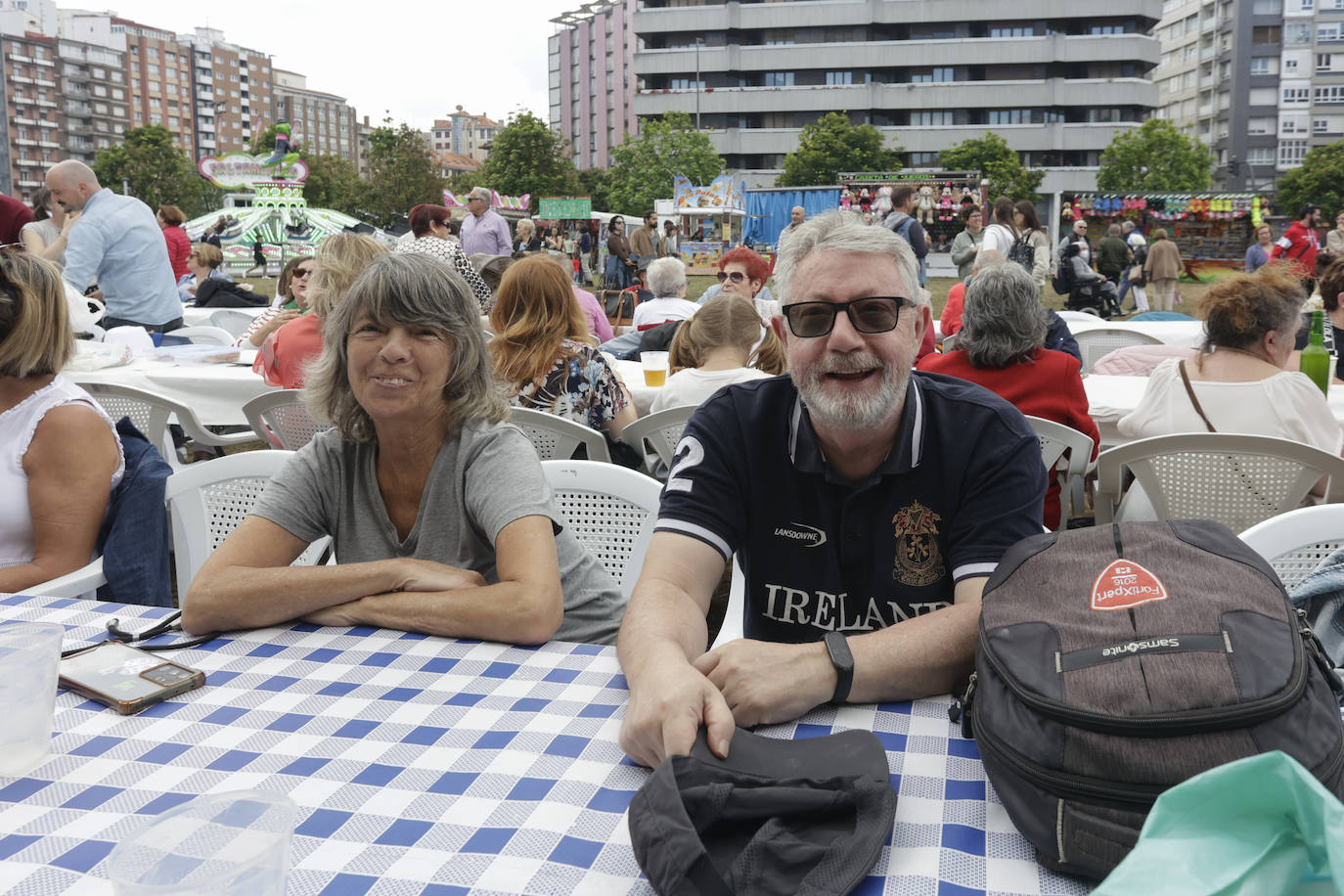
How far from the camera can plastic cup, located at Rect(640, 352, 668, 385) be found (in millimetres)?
4918

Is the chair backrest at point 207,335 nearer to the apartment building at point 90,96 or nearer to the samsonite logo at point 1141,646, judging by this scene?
the samsonite logo at point 1141,646

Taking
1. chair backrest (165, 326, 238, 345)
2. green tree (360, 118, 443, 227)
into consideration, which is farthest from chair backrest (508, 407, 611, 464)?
green tree (360, 118, 443, 227)

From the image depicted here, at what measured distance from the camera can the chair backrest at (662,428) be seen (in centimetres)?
394

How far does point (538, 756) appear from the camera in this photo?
4.39ft

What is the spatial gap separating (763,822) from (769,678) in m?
0.35

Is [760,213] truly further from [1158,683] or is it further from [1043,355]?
[1158,683]

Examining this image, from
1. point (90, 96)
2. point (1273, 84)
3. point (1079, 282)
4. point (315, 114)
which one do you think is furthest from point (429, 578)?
point (315, 114)

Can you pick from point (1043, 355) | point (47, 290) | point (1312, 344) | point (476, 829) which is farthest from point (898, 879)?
point (1312, 344)

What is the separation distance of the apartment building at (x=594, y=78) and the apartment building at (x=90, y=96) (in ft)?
175

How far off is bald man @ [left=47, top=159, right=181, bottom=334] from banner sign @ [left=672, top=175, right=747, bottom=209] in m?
25.6

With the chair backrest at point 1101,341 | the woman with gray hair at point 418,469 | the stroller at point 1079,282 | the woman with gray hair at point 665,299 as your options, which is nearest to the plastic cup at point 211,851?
the woman with gray hair at point 418,469

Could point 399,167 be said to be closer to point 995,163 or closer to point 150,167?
point 150,167

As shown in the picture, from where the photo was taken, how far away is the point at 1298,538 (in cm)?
217

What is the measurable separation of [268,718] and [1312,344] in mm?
3851
